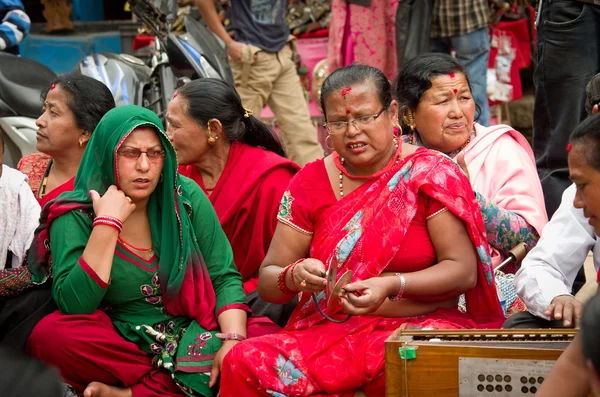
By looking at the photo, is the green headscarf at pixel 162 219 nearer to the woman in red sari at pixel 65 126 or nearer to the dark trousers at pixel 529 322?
the woman in red sari at pixel 65 126

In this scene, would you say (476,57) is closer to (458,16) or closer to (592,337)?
(458,16)

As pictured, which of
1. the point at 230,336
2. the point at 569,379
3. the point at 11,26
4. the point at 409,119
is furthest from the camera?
the point at 11,26

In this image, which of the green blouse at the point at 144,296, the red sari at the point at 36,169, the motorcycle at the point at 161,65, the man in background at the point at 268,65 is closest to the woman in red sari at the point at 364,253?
the green blouse at the point at 144,296

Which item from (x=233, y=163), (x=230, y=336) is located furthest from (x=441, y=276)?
(x=233, y=163)

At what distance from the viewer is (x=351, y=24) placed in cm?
763

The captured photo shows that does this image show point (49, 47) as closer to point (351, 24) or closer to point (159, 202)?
point (351, 24)

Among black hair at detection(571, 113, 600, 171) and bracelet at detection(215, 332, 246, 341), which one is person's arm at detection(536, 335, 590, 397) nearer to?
black hair at detection(571, 113, 600, 171)

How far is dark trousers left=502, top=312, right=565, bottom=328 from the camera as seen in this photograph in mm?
3358

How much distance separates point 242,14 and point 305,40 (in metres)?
1.24

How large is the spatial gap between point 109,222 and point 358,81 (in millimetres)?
1037

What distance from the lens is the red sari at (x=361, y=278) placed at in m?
3.42

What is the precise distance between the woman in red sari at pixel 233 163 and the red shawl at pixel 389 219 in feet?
2.95

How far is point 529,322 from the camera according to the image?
3396 millimetres

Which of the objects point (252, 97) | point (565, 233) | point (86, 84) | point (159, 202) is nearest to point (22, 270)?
point (159, 202)
